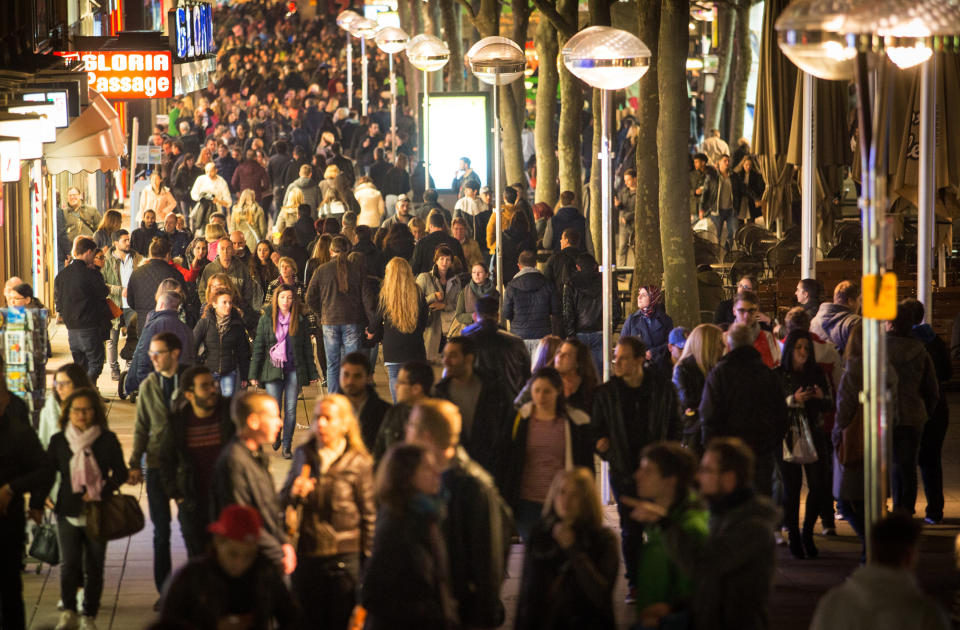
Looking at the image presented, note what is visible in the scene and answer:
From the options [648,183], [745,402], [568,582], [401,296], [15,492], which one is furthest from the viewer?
[648,183]

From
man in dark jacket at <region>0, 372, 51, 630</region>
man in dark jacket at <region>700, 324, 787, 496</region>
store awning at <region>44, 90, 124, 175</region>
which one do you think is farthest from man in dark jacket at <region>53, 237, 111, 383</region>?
man in dark jacket at <region>700, 324, 787, 496</region>

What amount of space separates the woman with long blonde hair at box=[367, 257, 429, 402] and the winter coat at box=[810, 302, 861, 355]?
3.91 m

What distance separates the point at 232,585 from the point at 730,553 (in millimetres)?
2131

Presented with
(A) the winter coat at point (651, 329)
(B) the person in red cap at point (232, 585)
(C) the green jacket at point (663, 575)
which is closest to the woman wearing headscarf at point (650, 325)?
(A) the winter coat at point (651, 329)

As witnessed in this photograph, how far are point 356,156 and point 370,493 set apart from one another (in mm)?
31356

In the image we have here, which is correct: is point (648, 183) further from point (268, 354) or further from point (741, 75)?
point (741, 75)

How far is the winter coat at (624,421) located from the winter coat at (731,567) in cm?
323

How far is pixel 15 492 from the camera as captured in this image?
367 inches

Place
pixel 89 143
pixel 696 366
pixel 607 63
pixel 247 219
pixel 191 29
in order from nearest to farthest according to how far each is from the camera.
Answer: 1. pixel 696 366
2. pixel 607 63
3. pixel 89 143
4. pixel 247 219
5. pixel 191 29

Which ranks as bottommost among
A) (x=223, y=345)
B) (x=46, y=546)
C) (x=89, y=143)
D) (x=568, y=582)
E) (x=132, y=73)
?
(x=46, y=546)

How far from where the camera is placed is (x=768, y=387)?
36.1 ft

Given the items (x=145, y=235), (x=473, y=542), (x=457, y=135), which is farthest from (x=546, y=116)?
(x=473, y=542)

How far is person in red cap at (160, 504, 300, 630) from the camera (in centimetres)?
694

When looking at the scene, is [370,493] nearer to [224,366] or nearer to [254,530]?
[254,530]
